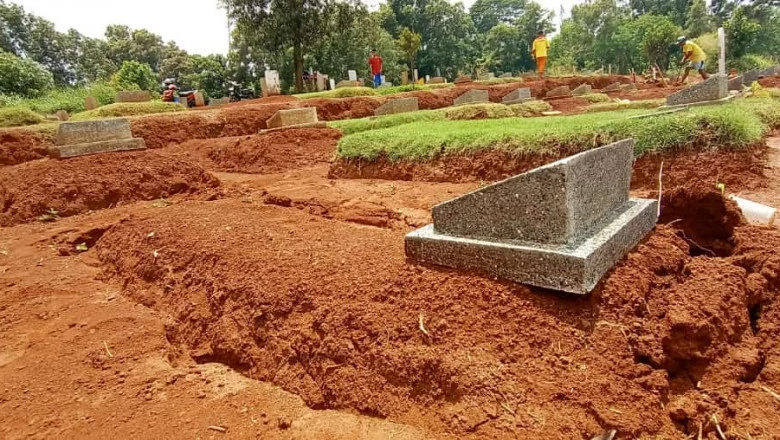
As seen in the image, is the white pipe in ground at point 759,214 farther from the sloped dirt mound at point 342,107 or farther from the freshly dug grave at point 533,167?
the sloped dirt mound at point 342,107

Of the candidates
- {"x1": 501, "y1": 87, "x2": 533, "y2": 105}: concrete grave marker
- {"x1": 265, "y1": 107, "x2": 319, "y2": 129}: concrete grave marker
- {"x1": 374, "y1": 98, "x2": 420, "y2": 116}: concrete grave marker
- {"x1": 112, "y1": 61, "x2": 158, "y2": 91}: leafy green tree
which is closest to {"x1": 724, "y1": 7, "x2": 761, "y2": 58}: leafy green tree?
{"x1": 501, "y1": 87, "x2": 533, "y2": 105}: concrete grave marker

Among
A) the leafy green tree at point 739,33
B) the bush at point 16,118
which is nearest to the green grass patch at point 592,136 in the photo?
the bush at point 16,118

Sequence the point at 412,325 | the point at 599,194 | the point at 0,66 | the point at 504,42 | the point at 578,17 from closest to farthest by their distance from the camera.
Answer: the point at 412,325 < the point at 599,194 < the point at 0,66 < the point at 578,17 < the point at 504,42

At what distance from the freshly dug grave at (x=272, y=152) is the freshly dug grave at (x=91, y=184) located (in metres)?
1.83

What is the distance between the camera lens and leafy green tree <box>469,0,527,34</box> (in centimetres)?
7931

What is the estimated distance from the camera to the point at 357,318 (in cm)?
238

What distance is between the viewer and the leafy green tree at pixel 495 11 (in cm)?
7931

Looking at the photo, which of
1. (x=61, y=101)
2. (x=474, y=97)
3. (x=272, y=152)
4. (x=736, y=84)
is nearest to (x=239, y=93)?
(x=61, y=101)

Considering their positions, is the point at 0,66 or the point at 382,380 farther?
the point at 0,66

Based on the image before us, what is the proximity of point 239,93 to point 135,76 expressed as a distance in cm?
746

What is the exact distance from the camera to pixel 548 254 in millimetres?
2084

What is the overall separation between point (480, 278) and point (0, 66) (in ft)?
96.7

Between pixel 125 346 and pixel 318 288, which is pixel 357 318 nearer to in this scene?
pixel 318 288

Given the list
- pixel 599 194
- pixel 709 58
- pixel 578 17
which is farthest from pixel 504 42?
pixel 599 194
